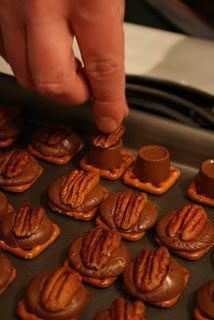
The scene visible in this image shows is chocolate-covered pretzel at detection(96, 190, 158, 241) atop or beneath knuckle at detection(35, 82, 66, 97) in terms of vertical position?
beneath

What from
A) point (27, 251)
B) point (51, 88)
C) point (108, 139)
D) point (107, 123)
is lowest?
point (27, 251)

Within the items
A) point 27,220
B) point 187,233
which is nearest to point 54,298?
point 27,220

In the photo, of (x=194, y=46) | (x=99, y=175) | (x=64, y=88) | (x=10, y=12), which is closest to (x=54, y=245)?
(x=99, y=175)

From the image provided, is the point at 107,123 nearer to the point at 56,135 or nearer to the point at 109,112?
the point at 109,112

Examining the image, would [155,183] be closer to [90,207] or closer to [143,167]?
[143,167]

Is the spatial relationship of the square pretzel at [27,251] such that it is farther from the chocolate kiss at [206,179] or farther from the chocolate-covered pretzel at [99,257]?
the chocolate kiss at [206,179]

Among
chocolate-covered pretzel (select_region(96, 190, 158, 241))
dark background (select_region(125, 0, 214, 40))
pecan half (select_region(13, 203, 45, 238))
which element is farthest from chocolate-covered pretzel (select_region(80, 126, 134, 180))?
dark background (select_region(125, 0, 214, 40))

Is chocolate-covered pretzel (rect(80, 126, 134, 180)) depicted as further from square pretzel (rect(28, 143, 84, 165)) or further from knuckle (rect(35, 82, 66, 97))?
knuckle (rect(35, 82, 66, 97))
